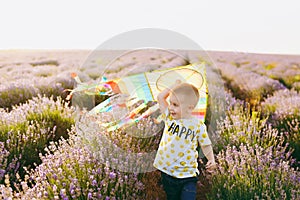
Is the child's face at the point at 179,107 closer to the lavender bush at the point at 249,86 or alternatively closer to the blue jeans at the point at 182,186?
the blue jeans at the point at 182,186

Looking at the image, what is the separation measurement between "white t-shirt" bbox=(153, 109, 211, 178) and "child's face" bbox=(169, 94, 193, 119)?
1.5 inches

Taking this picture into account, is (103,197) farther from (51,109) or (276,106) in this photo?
(276,106)

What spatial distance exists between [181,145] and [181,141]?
0.03m

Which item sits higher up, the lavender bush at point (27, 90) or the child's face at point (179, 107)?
the child's face at point (179, 107)

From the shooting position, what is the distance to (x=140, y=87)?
3336 millimetres

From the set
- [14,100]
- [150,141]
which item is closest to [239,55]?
[14,100]

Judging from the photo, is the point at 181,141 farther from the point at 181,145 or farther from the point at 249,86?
the point at 249,86

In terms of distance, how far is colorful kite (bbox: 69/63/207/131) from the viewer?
10.1ft

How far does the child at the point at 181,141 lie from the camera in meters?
3.00

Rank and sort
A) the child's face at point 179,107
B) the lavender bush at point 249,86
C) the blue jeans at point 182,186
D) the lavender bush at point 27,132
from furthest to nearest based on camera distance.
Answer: the lavender bush at point 249,86, the lavender bush at point 27,132, the blue jeans at point 182,186, the child's face at point 179,107

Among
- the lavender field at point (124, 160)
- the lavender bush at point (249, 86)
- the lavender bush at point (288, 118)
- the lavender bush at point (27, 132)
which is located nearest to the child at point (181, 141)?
the lavender field at point (124, 160)

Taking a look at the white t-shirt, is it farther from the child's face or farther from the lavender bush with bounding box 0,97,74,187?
the lavender bush with bounding box 0,97,74,187

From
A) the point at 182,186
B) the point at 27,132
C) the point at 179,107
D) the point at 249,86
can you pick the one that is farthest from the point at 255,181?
the point at 249,86

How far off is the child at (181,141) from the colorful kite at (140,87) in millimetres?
102
